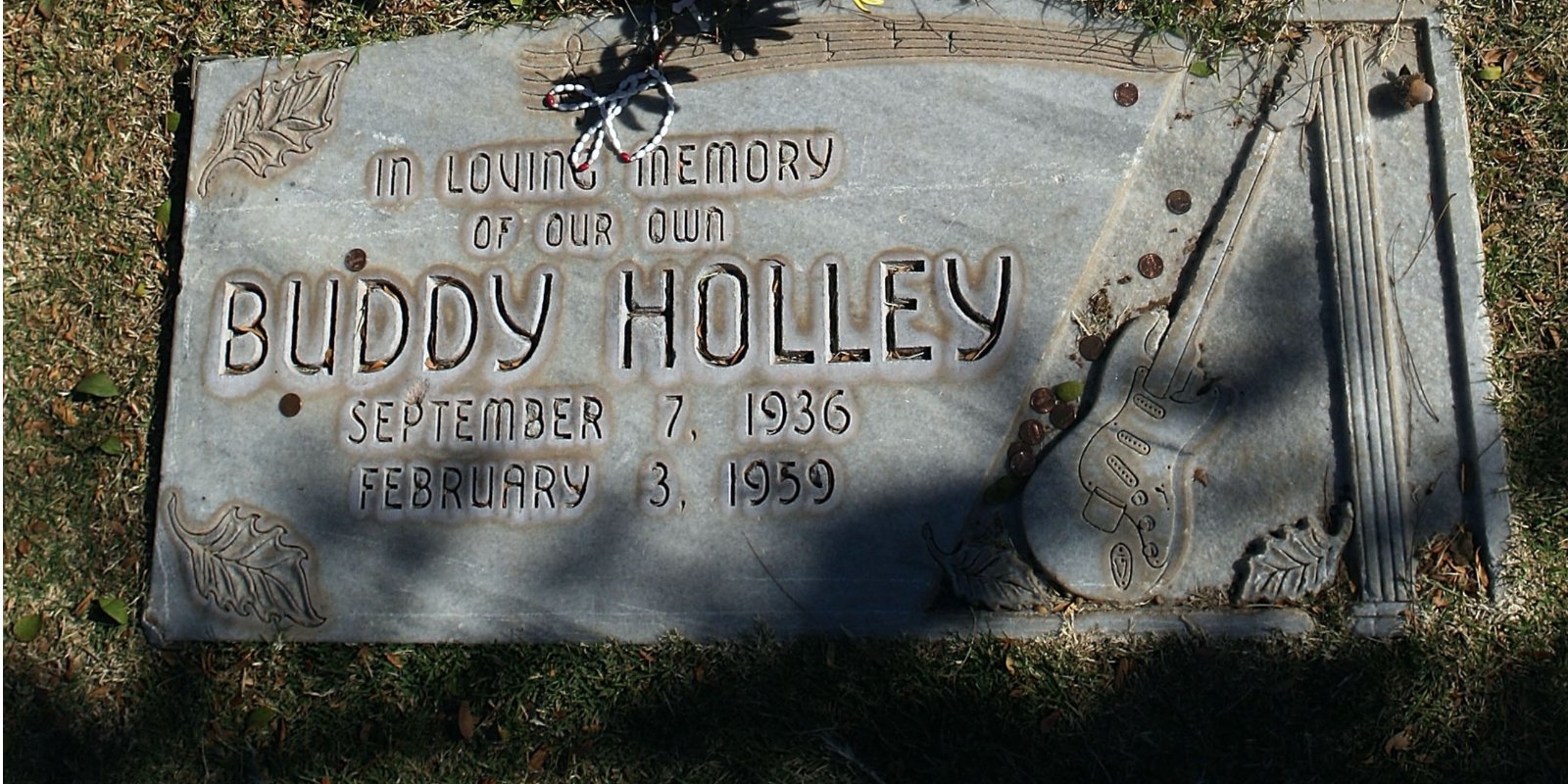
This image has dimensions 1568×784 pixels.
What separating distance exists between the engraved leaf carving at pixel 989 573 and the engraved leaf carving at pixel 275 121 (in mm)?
1948

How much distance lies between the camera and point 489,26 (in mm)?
3365

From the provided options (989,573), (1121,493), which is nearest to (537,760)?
(989,573)

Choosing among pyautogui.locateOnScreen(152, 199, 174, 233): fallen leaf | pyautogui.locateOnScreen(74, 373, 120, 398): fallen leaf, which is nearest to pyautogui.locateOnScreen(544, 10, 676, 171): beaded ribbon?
pyautogui.locateOnScreen(152, 199, 174, 233): fallen leaf

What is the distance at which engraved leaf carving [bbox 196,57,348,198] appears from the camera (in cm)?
332

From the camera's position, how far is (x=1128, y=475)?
2850mm

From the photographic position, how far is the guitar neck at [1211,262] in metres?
2.91

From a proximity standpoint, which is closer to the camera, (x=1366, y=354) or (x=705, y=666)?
(x=1366, y=354)

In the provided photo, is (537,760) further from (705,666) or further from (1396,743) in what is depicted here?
(1396,743)

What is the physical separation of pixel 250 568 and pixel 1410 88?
304 cm

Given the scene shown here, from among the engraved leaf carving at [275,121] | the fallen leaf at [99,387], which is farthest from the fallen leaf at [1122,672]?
the fallen leaf at [99,387]

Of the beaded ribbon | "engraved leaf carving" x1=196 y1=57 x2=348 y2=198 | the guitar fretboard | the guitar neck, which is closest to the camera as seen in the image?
the guitar fretboard

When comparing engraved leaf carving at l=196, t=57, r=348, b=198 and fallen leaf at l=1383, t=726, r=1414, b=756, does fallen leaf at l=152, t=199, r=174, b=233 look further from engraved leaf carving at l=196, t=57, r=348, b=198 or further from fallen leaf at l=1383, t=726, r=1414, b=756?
fallen leaf at l=1383, t=726, r=1414, b=756

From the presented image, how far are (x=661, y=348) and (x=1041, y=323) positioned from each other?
92 centimetres

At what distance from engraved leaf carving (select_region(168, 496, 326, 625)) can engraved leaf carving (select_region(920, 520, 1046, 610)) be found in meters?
1.52
